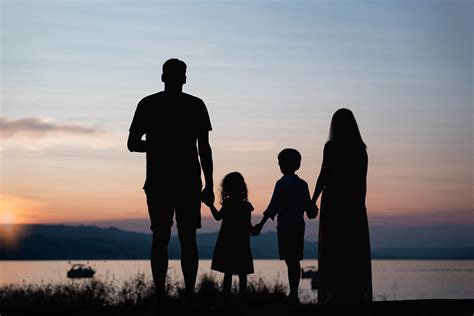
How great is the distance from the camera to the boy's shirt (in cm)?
1325

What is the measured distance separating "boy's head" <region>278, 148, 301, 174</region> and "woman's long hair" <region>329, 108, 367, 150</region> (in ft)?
2.65

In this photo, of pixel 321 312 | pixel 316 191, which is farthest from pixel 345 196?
pixel 321 312

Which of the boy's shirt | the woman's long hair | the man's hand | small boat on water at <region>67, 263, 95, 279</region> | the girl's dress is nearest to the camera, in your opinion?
the man's hand

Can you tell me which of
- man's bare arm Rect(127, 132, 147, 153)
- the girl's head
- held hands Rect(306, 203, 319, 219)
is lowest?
held hands Rect(306, 203, 319, 219)

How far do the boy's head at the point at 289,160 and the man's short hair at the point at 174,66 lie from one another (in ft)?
A: 10.00

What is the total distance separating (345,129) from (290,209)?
1657 millimetres

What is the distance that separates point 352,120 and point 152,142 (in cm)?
325

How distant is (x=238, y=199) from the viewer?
13.2 meters

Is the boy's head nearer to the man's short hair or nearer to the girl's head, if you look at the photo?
the girl's head

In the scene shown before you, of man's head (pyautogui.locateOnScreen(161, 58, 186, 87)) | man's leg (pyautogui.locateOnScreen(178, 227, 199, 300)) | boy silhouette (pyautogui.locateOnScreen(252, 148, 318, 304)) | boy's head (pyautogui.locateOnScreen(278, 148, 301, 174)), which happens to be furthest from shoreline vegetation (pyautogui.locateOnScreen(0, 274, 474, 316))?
man's head (pyautogui.locateOnScreen(161, 58, 186, 87))

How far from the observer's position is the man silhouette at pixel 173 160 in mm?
10422

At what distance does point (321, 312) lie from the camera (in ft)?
36.7

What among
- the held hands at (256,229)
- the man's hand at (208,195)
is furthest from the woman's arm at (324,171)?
the man's hand at (208,195)

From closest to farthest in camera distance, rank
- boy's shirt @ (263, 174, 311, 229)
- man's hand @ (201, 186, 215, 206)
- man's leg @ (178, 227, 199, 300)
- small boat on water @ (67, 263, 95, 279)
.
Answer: man's leg @ (178, 227, 199, 300) → man's hand @ (201, 186, 215, 206) → boy's shirt @ (263, 174, 311, 229) → small boat on water @ (67, 263, 95, 279)
